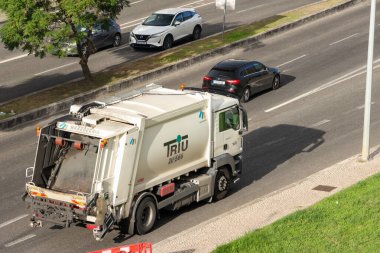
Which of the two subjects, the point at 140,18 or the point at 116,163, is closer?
the point at 116,163

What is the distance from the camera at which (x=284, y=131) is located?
92.7 feet

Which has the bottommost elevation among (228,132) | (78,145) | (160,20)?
(160,20)

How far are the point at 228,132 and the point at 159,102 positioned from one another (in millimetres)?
2632

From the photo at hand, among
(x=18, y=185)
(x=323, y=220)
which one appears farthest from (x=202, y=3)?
(x=323, y=220)

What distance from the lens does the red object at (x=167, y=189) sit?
1981 centimetres

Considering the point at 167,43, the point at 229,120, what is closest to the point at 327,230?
the point at 229,120

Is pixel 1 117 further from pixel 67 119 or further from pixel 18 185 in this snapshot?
pixel 67 119

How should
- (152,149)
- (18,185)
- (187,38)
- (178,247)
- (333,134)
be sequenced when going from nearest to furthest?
→ (178,247)
(152,149)
(18,185)
(333,134)
(187,38)

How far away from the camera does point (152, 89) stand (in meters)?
21.5

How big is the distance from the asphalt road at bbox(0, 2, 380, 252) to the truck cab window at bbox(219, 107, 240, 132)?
1.99 metres

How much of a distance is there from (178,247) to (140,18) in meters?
29.9

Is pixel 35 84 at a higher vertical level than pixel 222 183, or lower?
lower

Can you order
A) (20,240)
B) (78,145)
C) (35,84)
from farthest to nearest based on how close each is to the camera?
(35,84), (20,240), (78,145)

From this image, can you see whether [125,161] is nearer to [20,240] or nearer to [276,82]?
[20,240]
